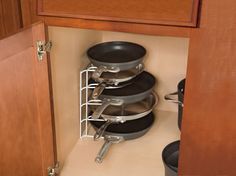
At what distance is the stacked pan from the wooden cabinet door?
16.4 inches

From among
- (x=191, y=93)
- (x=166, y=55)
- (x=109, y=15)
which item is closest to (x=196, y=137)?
(x=191, y=93)

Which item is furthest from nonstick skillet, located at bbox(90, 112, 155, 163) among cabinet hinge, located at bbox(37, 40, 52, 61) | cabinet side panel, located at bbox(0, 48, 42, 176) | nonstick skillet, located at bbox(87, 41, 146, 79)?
cabinet hinge, located at bbox(37, 40, 52, 61)

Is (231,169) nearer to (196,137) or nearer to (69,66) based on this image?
(196,137)

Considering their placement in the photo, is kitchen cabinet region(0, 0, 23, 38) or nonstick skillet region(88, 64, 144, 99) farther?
nonstick skillet region(88, 64, 144, 99)

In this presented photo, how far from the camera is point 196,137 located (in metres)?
0.98

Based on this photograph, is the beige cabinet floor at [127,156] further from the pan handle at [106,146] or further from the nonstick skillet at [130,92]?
the nonstick skillet at [130,92]

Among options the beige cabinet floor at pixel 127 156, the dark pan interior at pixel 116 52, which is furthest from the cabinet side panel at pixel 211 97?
the dark pan interior at pixel 116 52

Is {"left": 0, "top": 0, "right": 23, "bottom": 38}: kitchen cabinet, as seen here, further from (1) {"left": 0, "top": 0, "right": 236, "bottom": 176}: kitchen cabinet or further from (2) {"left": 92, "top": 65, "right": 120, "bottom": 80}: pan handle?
(2) {"left": 92, "top": 65, "right": 120, "bottom": 80}: pan handle

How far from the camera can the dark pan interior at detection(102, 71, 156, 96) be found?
1444 mm

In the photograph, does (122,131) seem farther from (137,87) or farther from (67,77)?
(67,77)

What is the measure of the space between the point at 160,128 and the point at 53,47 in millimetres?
672

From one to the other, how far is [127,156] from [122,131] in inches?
4.3

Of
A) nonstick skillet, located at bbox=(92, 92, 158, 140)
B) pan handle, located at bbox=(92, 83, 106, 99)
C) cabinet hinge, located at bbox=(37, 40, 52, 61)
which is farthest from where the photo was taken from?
nonstick skillet, located at bbox=(92, 92, 158, 140)

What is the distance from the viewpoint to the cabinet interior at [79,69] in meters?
1.20
